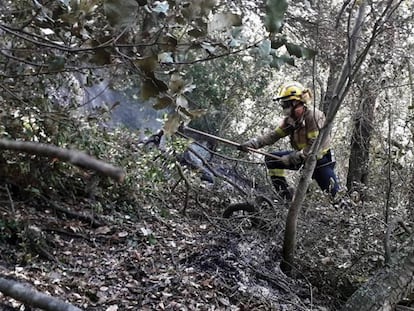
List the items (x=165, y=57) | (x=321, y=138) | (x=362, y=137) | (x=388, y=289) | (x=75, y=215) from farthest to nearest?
1. (x=362, y=137)
2. (x=75, y=215)
3. (x=321, y=138)
4. (x=388, y=289)
5. (x=165, y=57)

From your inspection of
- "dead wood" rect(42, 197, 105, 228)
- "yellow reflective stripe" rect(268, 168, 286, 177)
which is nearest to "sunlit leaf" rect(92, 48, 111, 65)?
"dead wood" rect(42, 197, 105, 228)

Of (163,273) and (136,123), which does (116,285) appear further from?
(136,123)

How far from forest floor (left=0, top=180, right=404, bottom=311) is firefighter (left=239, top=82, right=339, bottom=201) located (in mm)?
824

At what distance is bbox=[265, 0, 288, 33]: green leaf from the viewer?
1.54m

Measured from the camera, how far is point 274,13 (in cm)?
157

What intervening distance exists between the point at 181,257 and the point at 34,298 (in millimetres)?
3043

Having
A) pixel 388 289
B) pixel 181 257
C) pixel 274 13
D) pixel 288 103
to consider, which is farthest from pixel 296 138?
pixel 274 13

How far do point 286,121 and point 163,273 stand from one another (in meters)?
2.70

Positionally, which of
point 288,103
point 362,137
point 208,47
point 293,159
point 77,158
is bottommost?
point 77,158

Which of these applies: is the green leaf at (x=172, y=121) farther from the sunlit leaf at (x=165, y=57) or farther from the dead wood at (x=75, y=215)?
the dead wood at (x=75, y=215)

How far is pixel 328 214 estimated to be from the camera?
4.15m

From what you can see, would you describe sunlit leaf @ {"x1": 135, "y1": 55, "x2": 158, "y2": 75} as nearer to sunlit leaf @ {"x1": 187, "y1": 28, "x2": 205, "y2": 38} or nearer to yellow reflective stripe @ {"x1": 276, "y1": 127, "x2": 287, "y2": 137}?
sunlit leaf @ {"x1": 187, "y1": 28, "x2": 205, "y2": 38}

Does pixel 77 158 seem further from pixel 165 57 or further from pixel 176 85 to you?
pixel 165 57

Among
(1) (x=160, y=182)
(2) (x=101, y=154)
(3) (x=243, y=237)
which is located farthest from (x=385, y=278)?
(1) (x=160, y=182)
